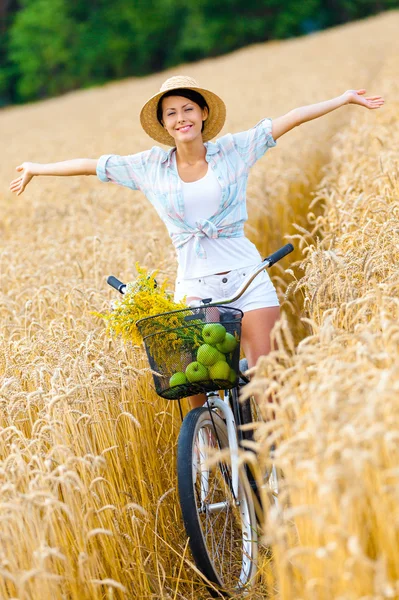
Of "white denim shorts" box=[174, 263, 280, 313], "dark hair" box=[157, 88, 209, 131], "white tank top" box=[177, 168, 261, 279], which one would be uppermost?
"dark hair" box=[157, 88, 209, 131]

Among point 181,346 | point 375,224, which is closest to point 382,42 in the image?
point 375,224

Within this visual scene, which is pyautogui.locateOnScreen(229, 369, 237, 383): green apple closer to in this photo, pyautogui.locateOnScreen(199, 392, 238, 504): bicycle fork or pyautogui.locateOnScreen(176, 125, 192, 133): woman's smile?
pyautogui.locateOnScreen(199, 392, 238, 504): bicycle fork

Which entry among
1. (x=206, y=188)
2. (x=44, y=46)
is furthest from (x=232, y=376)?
(x=44, y=46)

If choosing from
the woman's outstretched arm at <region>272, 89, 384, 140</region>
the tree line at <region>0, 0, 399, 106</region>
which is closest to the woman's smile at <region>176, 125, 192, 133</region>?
the woman's outstretched arm at <region>272, 89, 384, 140</region>

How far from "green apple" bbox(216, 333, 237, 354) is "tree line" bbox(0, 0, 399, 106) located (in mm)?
47514

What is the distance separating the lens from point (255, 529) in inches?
148

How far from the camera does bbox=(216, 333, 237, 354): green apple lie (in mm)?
3412

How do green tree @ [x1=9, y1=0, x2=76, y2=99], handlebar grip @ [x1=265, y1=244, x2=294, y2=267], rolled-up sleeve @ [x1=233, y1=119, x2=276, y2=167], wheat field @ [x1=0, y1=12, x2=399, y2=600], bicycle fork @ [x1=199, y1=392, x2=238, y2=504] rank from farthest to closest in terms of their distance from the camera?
green tree @ [x1=9, y1=0, x2=76, y2=99], rolled-up sleeve @ [x1=233, y1=119, x2=276, y2=167], handlebar grip @ [x1=265, y1=244, x2=294, y2=267], bicycle fork @ [x1=199, y1=392, x2=238, y2=504], wheat field @ [x1=0, y1=12, x2=399, y2=600]

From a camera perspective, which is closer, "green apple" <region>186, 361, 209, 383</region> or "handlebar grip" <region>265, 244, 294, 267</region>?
"green apple" <region>186, 361, 209, 383</region>

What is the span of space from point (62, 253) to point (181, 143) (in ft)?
9.44

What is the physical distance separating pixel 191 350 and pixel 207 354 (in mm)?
86

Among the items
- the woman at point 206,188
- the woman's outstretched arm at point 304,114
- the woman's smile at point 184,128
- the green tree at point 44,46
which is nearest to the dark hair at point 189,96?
the woman at point 206,188

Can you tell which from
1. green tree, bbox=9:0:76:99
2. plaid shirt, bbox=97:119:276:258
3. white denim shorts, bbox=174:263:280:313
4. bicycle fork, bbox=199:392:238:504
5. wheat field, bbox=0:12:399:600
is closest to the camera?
wheat field, bbox=0:12:399:600

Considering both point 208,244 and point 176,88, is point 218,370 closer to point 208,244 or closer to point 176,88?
point 208,244
